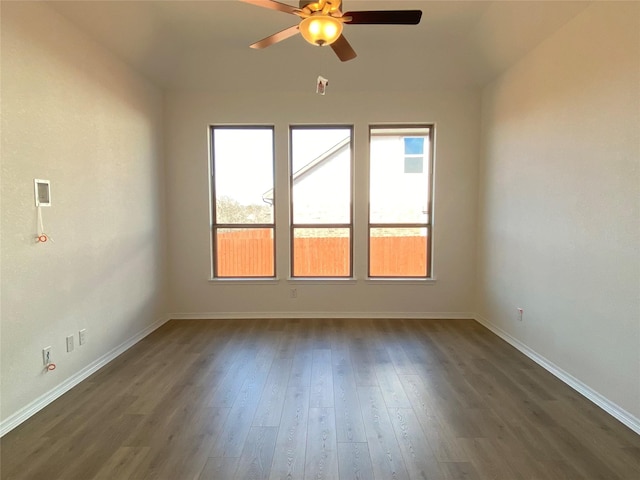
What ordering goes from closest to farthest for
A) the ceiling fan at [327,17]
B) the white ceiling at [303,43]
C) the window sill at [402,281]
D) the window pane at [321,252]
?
the ceiling fan at [327,17] → the white ceiling at [303,43] → the window sill at [402,281] → the window pane at [321,252]

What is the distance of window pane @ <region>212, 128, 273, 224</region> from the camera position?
170 inches

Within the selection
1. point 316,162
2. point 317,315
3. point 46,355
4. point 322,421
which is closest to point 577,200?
point 322,421

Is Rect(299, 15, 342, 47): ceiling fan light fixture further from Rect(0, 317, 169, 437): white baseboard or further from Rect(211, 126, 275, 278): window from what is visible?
Rect(0, 317, 169, 437): white baseboard

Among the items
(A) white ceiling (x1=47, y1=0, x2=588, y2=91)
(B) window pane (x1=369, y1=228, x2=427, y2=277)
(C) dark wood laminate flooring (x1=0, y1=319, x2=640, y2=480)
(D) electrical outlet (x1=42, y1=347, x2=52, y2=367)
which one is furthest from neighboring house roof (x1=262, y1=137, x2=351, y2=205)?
(D) electrical outlet (x1=42, y1=347, x2=52, y2=367)

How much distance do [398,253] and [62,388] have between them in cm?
375

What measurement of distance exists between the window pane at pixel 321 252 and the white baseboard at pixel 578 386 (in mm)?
2045

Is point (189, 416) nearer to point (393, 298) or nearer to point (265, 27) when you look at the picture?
point (393, 298)

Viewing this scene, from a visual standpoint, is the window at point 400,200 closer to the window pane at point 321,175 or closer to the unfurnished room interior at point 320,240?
the unfurnished room interior at point 320,240

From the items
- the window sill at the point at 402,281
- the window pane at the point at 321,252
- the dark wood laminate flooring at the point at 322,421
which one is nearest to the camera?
the dark wood laminate flooring at the point at 322,421

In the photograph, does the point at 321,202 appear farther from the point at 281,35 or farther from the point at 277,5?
the point at 277,5

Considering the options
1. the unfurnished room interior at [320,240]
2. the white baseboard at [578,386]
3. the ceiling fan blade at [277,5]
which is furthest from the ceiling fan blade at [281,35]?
the white baseboard at [578,386]

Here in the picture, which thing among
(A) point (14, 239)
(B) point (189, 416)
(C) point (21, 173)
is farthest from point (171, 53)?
(B) point (189, 416)

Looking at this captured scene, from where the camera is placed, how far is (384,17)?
6.84 feet

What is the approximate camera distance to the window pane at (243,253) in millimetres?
4387
